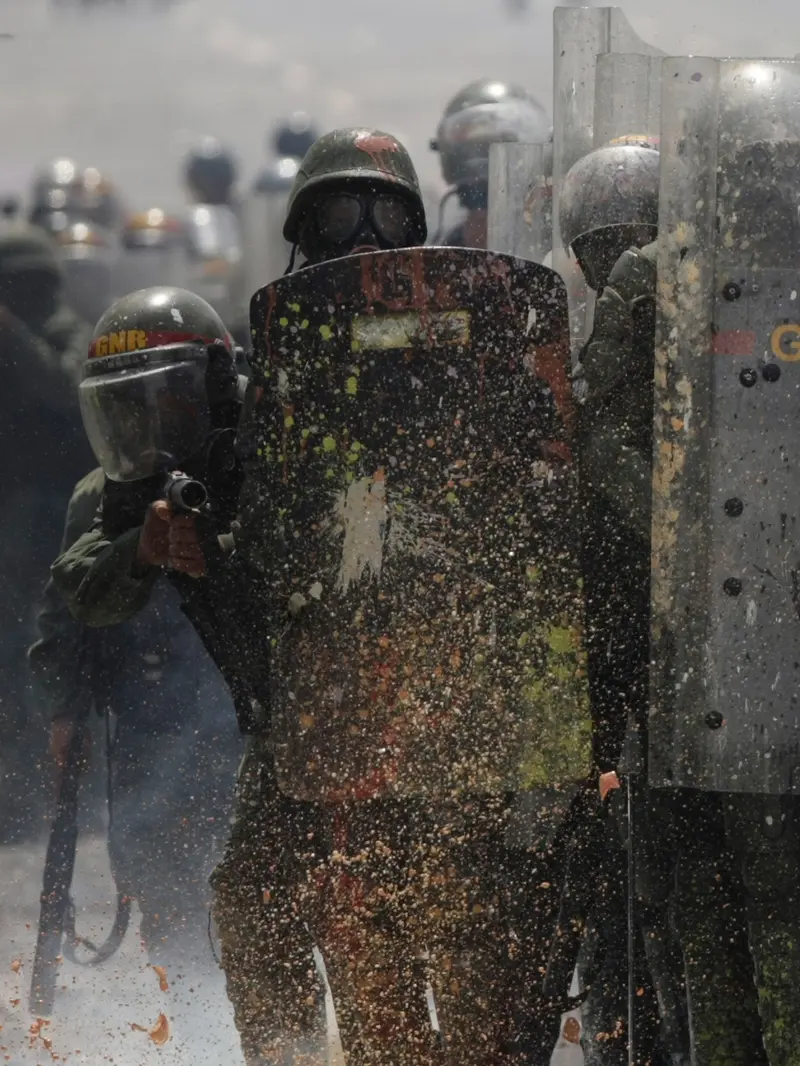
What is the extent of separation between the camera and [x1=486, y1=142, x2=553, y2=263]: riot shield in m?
4.64

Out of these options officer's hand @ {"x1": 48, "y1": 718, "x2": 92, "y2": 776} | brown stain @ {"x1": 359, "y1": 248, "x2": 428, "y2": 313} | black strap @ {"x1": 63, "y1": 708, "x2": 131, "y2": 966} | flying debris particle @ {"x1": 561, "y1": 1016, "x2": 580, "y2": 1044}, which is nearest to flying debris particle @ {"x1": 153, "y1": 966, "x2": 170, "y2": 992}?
black strap @ {"x1": 63, "y1": 708, "x2": 131, "y2": 966}

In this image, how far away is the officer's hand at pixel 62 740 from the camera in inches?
214

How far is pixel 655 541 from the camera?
2.95 m

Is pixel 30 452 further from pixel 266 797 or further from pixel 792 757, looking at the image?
pixel 792 757

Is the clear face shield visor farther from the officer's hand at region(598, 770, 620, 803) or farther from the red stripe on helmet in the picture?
the officer's hand at region(598, 770, 620, 803)

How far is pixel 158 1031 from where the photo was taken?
4.27 meters

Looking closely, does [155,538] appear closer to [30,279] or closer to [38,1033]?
[38,1033]

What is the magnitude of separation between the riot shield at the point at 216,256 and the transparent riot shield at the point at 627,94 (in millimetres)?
1980

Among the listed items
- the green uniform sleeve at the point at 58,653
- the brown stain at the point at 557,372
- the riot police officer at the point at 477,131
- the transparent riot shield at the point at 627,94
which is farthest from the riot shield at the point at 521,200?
the green uniform sleeve at the point at 58,653

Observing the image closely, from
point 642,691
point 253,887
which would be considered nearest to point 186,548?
point 253,887

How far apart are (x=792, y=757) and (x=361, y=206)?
1507 mm

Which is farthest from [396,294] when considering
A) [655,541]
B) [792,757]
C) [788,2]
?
[788,2]

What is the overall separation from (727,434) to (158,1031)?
2359mm

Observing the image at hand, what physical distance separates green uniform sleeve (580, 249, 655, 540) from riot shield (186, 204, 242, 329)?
→ 2.75 m
